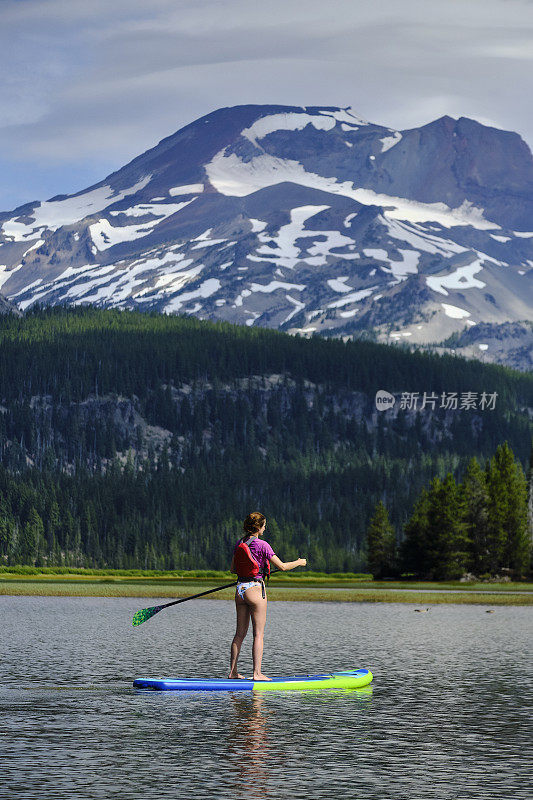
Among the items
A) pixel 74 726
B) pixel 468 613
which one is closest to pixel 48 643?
pixel 74 726

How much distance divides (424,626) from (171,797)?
54.3 m

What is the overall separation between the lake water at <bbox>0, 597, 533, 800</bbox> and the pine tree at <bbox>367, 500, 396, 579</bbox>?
302 ft

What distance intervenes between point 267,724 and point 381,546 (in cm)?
12385

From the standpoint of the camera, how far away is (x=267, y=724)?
32.3m

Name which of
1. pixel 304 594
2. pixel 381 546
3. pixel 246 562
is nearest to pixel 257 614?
pixel 246 562

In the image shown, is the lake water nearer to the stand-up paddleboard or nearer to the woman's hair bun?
the stand-up paddleboard

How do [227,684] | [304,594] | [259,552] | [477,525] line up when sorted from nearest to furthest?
1. [259,552]
2. [227,684]
3. [304,594]
4. [477,525]

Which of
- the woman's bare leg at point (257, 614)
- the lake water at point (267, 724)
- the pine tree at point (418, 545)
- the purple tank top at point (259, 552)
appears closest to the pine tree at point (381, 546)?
the pine tree at point (418, 545)

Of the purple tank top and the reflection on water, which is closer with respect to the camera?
the reflection on water

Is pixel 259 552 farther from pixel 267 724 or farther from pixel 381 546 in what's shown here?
pixel 381 546

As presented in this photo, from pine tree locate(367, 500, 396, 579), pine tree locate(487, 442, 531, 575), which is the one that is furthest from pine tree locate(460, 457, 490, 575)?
pine tree locate(367, 500, 396, 579)

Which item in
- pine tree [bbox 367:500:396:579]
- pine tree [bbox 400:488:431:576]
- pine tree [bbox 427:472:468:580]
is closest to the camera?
pine tree [bbox 427:472:468:580]

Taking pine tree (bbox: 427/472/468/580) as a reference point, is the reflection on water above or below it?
below

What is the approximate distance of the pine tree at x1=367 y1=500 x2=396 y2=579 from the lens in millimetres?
154250
